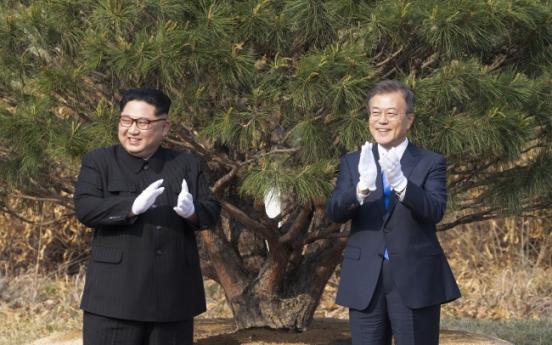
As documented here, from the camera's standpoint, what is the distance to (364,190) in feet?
9.59

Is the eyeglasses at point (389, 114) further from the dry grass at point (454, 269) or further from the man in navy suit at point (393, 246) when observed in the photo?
the dry grass at point (454, 269)

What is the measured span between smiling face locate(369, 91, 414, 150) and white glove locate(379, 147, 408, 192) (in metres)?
0.30

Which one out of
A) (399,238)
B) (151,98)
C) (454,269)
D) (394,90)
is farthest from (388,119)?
(454,269)

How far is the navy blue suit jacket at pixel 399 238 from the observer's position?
3066 millimetres

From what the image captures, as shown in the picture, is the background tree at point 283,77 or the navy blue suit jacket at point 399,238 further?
the background tree at point 283,77

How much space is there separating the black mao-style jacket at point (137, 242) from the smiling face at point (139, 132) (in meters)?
0.07

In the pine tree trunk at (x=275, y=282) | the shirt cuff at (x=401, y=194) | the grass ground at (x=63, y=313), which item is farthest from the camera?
the grass ground at (x=63, y=313)

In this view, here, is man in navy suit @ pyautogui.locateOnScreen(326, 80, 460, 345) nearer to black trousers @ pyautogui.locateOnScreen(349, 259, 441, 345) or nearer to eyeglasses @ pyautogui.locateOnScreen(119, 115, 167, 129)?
black trousers @ pyautogui.locateOnScreen(349, 259, 441, 345)

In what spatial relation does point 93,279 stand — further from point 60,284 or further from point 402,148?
point 60,284

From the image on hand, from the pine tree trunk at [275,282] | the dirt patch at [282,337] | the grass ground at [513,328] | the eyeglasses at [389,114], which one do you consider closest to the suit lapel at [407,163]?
the eyeglasses at [389,114]

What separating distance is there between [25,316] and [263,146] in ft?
13.2

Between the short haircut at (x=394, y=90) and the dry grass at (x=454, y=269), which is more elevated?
the short haircut at (x=394, y=90)

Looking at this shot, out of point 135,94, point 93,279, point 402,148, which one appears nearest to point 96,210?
point 93,279

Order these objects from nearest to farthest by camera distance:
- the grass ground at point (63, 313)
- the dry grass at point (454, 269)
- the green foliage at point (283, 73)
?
the green foliage at point (283, 73) → the grass ground at point (63, 313) → the dry grass at point (454, 269)
